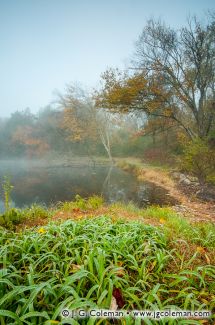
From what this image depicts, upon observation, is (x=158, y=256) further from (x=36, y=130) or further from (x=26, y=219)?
(x=36, y=130)

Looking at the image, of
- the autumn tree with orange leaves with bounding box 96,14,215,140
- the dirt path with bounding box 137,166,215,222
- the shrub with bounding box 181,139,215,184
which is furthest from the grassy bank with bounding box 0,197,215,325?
the autumn tree with orange leaves with bounding box 96,14,215,140

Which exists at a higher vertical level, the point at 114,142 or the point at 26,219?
the point at 114,142

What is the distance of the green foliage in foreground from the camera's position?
1929 mm

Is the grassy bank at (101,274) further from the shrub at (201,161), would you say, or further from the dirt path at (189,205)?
the shrub at (201,161)

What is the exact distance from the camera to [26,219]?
16.4 feet

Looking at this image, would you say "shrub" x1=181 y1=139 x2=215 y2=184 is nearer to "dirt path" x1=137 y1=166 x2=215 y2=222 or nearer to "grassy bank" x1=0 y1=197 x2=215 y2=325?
"dirt path" x1=137 y1=166 x2=215 y2=222

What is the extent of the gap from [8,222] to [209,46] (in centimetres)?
1398

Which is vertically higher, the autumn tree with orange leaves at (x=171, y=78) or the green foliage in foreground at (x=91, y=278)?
the autumn tree with orange leaves at (x=171, y=78)

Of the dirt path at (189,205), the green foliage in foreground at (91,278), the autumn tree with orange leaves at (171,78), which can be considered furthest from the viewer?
the autumn tree with orange leaves at (171,78)

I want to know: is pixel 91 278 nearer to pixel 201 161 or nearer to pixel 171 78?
pixel 201 161

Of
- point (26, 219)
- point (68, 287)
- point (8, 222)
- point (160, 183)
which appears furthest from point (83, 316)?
point (160, 183)

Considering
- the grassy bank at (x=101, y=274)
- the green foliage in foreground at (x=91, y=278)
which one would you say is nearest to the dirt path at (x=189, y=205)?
the grassy bank at (x=101, y=274)

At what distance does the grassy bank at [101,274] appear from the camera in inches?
76.6

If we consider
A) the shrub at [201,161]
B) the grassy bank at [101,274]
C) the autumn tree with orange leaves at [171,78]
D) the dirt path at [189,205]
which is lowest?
the dirt path at [189,205]
